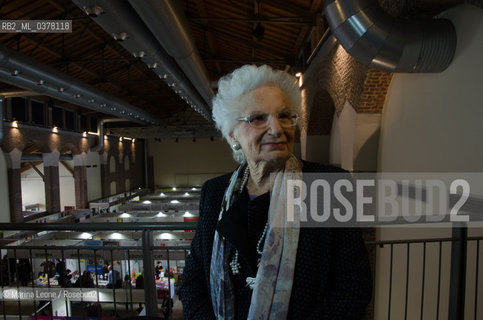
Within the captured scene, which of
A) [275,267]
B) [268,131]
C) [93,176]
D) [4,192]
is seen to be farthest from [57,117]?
[275,267]

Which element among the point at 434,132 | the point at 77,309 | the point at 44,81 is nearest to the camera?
the point at 434,132

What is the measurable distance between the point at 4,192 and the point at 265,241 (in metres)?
14.5

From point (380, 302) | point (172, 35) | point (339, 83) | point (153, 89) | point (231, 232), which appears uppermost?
point (153, 89)

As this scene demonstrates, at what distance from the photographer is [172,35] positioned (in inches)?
180

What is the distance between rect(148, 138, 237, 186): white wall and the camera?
26.0 meters

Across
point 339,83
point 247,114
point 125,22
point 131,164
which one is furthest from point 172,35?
point 131,164

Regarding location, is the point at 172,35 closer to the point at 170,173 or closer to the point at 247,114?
the point at 247,114

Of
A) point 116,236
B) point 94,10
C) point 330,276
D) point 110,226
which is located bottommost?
point 116,236

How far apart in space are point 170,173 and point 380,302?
2354 cm

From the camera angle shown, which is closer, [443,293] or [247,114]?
[247,114]

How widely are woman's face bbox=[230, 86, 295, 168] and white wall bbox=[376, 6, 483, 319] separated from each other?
106 inches

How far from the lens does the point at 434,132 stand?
3541 mm

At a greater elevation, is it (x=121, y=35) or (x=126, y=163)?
(x=121, y=35)

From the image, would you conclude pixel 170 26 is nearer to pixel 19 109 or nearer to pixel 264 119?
pixel 264 119
